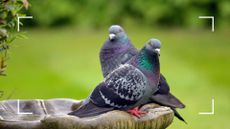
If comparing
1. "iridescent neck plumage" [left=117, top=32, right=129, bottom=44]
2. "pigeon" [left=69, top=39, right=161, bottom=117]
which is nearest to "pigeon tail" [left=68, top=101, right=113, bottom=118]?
"pigeon" [left=69, top=39, right=161, bottom=117]

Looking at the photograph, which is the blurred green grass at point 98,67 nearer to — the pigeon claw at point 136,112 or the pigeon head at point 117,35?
the pigeon head at point 117,35

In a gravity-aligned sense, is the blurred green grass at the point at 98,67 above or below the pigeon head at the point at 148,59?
below

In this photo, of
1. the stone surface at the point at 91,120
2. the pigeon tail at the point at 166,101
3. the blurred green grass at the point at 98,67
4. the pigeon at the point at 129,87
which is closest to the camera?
the stone surface at the point at 91,120

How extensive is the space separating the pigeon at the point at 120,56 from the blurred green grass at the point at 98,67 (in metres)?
3.70

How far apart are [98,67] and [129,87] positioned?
21.6 ft

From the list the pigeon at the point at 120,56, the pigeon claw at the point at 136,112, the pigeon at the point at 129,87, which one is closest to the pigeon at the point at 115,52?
the pigeon at the point at 120,56

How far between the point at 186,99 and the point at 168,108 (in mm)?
4890

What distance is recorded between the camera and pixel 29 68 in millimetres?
11125

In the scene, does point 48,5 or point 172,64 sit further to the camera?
point 48,5

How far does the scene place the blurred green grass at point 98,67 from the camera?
9.45m

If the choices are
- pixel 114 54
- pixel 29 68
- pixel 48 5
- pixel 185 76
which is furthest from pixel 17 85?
pixel 114 54

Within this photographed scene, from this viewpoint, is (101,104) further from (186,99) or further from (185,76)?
(185,76)

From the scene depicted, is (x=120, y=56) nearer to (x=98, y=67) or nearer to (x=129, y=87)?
(x=129, y=87)

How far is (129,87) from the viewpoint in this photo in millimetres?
4465
